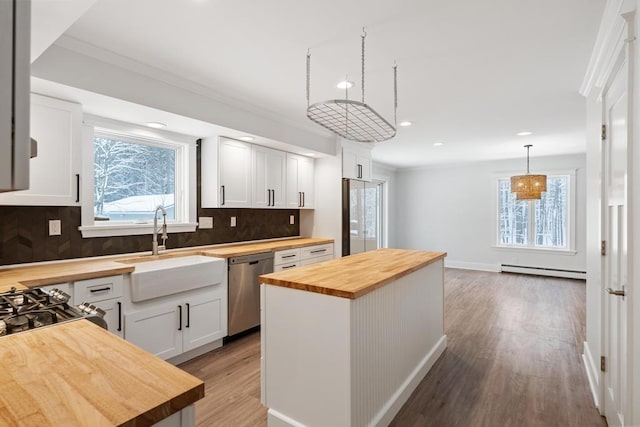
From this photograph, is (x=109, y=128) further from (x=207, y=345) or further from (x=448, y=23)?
(x=448, y=23)

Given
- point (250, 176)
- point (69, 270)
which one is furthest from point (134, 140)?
point (69, 270)

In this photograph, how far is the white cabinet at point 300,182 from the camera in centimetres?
448

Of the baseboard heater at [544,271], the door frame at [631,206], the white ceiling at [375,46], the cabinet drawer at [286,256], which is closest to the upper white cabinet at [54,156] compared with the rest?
the white ceiling at [375,46]

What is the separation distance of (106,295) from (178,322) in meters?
0.64

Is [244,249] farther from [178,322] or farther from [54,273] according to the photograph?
[54,273]

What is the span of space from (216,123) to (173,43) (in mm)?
975

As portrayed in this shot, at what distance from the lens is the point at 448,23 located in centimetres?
198

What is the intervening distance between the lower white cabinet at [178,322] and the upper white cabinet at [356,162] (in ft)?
8.22

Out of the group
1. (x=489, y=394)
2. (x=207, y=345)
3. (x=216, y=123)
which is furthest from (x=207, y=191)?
(x=489, y=394)

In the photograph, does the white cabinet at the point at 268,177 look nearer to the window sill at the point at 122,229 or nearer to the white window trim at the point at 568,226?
the window sill at the point at 122,229

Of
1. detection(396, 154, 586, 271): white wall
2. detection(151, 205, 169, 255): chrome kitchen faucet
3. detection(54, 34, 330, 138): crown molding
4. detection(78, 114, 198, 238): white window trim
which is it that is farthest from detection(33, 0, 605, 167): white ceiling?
detection(396, 154, 586, 271): white wall

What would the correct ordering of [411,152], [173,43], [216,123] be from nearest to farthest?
[173,43] → [216,123] → [411,152]

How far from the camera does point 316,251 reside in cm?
441

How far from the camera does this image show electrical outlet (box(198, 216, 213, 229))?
12.2 feet
